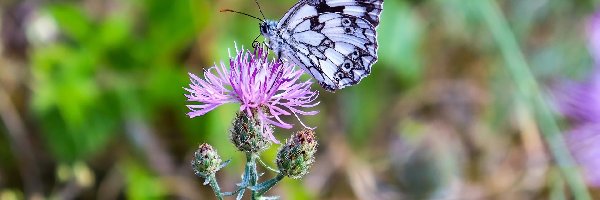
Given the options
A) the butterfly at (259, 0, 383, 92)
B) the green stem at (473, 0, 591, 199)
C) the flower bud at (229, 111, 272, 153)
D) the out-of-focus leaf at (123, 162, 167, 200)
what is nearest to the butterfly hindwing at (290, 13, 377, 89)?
the butterfly at (259, 0, 383, 92)

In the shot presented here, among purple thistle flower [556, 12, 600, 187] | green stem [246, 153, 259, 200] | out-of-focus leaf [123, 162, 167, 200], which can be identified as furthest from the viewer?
purple thistle flower [556, 12, 600, 187]

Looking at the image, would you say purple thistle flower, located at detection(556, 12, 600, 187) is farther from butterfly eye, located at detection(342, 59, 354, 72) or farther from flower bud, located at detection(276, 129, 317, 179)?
flower bud, located at detection(276, 129, 317, 179)

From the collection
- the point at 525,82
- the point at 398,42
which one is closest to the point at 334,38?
the point at 525,82

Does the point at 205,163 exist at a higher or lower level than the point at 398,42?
lower

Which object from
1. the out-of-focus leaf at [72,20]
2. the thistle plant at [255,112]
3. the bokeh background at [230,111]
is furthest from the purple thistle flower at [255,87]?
the out-of-focus leaf at [72,20]

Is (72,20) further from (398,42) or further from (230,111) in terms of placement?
(398,42)

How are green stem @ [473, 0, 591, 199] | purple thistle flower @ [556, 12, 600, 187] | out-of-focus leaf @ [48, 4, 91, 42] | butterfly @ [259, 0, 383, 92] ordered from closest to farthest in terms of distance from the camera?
butterfly @ [259, 0, 383, 92], green stem @ [473, 0, 591, 199], purple thistle flower @ [556, 12, 600, 187], out-of-focus leaf @ [48, 4, 91, 42]
